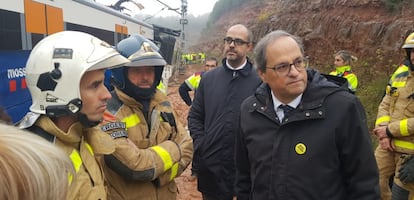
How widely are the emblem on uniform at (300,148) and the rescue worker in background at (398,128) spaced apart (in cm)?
180

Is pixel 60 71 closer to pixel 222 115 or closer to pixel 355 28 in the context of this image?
pixel 222 115

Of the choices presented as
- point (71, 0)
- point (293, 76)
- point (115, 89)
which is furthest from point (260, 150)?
point (71, 0)

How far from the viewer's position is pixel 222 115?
3.04m

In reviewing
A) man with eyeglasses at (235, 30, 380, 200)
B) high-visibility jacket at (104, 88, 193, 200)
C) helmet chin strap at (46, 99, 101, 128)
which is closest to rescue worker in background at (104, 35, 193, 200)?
high-visibility jacket at (104, 88, 193, 200)

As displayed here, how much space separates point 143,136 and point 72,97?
60 cm

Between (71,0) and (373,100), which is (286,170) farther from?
(373,100)

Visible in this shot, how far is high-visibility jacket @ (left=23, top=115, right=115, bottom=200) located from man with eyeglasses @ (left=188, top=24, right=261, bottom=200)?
56.4 inches

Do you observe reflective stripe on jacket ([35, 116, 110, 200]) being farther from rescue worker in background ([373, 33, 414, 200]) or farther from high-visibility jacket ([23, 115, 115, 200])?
rescue worker in background ([373, 33, 414, 200])

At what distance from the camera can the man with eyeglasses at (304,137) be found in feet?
5.91

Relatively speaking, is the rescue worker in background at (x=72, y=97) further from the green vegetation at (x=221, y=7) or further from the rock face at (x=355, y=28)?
the green vegetation at (x=221, y=7)

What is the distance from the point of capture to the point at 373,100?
8.15 metres

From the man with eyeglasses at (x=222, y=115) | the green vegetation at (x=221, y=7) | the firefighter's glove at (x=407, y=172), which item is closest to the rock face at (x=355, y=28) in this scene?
the firefighter's glove at (x=407, y=172)

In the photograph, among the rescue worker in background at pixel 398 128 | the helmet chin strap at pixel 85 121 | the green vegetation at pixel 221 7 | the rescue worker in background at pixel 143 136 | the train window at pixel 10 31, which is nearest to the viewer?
the helmet chin strap at pixel 85 121

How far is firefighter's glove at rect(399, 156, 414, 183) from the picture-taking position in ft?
10.1
